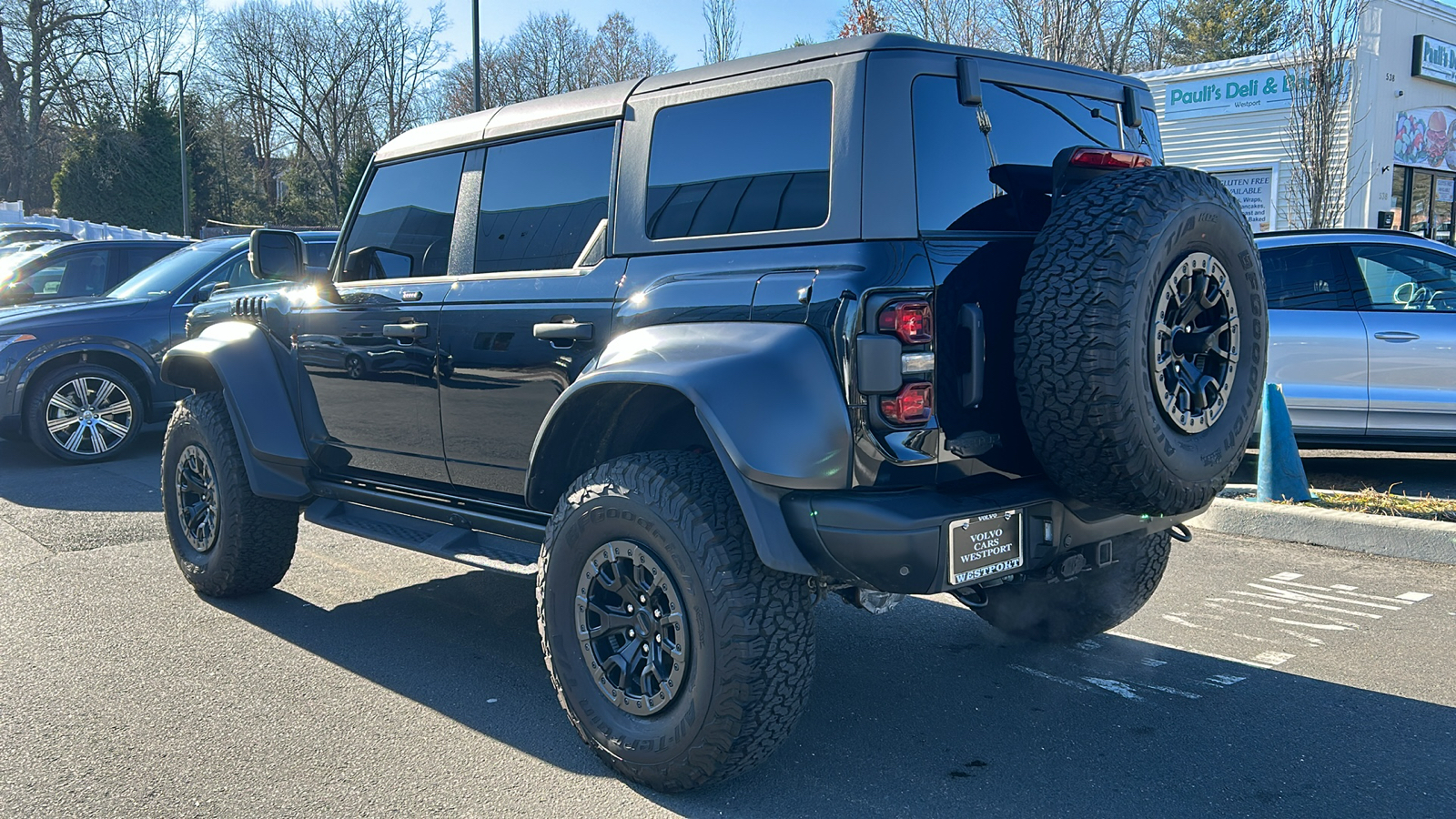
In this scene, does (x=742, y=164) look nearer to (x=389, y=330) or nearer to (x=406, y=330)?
(x=406, y=330)

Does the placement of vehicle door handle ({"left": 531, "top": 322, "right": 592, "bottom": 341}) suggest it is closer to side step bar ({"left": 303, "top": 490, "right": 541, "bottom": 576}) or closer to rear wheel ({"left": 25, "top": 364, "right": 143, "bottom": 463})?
side step bar ({"left": 303, "top": 490, "right": 541, "bottom": 576})

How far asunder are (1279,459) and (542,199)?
15.0ft

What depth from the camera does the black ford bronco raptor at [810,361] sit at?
294 cm

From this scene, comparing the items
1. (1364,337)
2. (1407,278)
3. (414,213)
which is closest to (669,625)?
(414,213)

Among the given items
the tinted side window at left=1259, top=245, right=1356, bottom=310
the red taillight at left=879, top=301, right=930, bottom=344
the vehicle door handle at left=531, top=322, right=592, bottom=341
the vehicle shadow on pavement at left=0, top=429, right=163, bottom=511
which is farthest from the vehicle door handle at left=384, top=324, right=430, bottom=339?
the tinted side window at left=1259, top=245, right=1356, bottom=310

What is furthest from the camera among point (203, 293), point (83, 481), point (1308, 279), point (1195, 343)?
point (203, 293)

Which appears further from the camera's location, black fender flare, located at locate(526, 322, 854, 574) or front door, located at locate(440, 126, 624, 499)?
front door, located at locate(440, 126, 624, 499)

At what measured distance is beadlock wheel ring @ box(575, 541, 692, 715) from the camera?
126 inches

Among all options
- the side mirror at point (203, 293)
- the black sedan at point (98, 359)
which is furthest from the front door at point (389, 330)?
the side mirror at point (203, 293)

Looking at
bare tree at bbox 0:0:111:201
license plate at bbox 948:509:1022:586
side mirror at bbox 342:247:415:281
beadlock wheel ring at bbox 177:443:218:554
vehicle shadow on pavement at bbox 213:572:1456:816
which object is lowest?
vehicle shadow on pavement at bbox 213:572:1456:816

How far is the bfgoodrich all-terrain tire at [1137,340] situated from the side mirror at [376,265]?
2614 mm

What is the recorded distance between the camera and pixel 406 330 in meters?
4.30

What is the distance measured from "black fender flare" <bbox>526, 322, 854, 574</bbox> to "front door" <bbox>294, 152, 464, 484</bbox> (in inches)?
59.5

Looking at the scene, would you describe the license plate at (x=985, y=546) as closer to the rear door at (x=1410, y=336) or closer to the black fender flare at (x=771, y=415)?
the black fender flare at (x=771, y=415)
